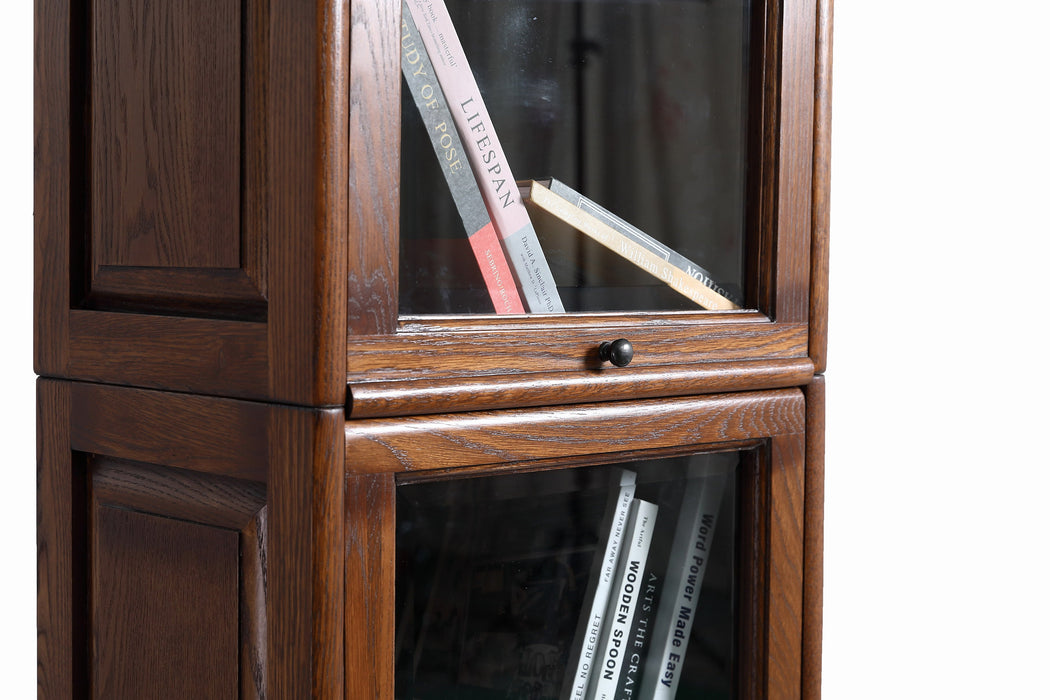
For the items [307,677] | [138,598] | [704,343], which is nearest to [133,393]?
[138,598]

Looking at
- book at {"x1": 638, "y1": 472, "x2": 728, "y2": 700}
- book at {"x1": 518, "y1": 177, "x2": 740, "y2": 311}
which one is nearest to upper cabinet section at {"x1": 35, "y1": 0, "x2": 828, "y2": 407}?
book at {"x1": 518, "y1": 177, "x2": 740, "y2": 311}

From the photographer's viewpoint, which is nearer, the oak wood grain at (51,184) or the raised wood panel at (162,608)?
the raised wood panel at (162,608)

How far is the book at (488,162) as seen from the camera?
2.57 ft

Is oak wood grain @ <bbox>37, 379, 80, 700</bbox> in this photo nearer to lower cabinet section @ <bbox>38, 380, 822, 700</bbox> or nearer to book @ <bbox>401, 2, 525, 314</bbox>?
lower cabinet section @ <bbox>38, 380, 822, 700</bbox>

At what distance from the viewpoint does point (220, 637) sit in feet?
2.53

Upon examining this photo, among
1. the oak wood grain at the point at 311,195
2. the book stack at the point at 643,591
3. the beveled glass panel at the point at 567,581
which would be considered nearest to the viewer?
the oak wood grain at the point at 311,195

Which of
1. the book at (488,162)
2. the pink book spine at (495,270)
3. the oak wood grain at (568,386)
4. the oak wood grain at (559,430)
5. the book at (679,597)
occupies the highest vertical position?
the book at (488,162)

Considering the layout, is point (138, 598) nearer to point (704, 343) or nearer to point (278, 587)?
point (278, 587)

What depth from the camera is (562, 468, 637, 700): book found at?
2.91ft

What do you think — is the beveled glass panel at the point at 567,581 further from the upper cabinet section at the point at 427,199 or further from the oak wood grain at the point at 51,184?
the oak wood grain at the point at 51,184

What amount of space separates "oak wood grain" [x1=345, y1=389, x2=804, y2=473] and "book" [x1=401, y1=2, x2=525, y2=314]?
0.08 metres

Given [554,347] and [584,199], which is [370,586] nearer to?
[554,347]

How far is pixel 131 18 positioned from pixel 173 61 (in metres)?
0.07

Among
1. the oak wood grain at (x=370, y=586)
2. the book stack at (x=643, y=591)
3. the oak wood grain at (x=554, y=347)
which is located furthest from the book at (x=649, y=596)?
the oak wood grain at (x=370, y=586)
